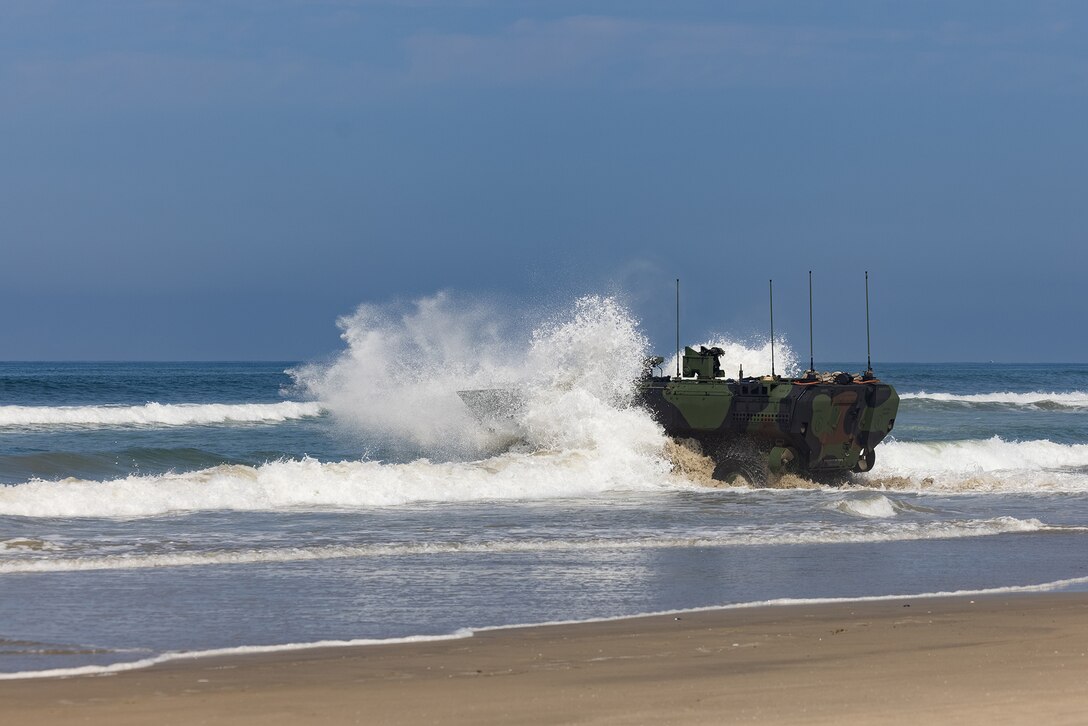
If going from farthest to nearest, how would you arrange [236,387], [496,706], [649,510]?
1. [236,387]
2. [649,510]
3. [496,706]

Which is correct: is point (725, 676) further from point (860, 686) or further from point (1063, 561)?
point (1063, 561)

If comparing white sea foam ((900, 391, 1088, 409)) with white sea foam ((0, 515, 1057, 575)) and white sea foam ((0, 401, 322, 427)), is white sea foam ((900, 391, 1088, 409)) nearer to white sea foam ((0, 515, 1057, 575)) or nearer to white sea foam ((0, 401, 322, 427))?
white sea foam ((0, 401, 322, 427))

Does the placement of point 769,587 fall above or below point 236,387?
below

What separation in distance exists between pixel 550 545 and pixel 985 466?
768 inches

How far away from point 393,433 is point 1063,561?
1532cm

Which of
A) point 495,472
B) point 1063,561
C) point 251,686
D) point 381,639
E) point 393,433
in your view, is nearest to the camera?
point 251,686

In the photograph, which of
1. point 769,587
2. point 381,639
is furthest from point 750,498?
point 381,639

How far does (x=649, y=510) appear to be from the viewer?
1866 cm

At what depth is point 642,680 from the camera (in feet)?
26.4

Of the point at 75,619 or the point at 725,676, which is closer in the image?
the point at 725,676

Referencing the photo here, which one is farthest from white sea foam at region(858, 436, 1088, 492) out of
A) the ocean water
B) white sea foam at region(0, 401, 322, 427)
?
white sea foam at region(0, 401, 322, 427)

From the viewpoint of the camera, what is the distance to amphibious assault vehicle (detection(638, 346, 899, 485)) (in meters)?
22.1

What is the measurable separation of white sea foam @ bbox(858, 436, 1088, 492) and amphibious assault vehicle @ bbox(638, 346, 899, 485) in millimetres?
1518

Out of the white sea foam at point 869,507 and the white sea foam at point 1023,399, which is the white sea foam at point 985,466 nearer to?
the white sea foam at point 869,507
